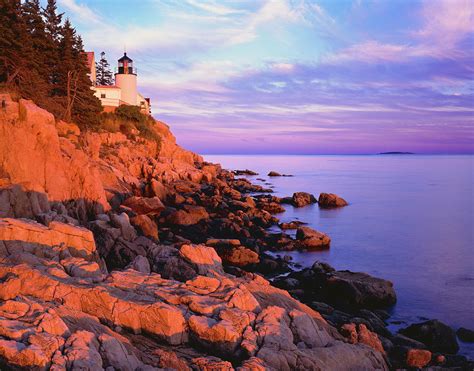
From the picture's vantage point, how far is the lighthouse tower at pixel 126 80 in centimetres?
6162

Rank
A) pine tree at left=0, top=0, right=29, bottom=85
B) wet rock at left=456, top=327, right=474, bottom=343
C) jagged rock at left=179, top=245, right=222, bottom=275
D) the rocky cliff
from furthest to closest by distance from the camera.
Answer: pine tree at left=0, top=0, right=29, bottom=85
wet rock at left=456, top=327, right=474, bottom=343
jagged rock at left=179, top=245, right=222, bottom=275
the rocky cliff

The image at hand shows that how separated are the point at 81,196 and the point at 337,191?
4483cm

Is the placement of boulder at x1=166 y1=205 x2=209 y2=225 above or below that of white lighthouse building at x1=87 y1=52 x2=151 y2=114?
below

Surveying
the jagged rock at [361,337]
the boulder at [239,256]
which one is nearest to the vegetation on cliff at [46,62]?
the boulder at [239,256]

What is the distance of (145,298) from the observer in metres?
9.48

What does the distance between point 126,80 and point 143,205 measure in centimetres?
3934

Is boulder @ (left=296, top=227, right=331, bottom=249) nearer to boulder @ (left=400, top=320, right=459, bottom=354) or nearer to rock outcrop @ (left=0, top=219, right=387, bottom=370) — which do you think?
boulder @ (left=400, top=320, right=459, bottom=354)

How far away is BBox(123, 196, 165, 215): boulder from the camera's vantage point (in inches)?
1074

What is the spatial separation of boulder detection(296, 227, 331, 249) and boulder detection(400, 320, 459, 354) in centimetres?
1138

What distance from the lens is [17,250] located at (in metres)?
11.4

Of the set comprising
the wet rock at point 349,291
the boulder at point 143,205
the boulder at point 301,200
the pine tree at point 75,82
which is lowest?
the wet rock at point 349,291

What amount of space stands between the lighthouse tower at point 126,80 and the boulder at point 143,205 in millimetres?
36413

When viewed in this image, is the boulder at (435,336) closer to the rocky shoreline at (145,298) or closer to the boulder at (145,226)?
the rocky shoreline at (145,298)

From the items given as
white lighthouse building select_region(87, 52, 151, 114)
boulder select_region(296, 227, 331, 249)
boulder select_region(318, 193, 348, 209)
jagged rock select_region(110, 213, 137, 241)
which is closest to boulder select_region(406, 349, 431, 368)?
jagged rock select_region(110, 213, 137, 241)
